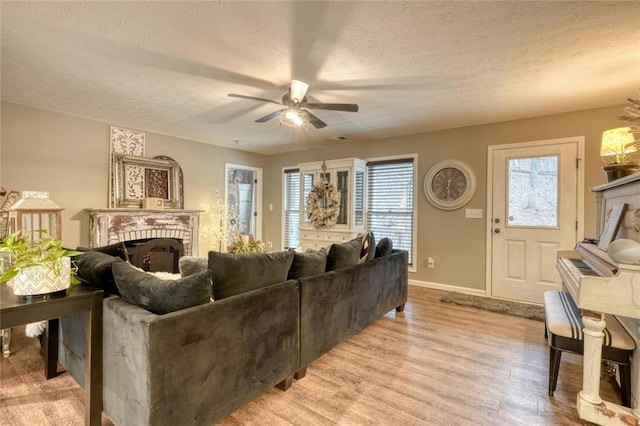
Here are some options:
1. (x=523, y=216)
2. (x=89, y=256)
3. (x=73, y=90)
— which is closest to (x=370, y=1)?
(x=89, y=256)

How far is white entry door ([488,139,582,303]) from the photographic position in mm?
3580

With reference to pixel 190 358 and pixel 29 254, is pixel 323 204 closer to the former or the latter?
pixel 190 358

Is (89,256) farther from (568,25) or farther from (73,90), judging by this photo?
(568,25)

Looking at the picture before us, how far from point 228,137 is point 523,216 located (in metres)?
4.52

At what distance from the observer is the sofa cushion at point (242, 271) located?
5.54ft

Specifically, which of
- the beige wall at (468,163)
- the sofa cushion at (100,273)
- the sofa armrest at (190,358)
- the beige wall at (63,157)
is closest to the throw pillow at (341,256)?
the sofa armrest at (190,358)

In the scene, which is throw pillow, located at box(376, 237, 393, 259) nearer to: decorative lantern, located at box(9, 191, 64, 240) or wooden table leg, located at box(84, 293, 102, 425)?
wooden table leg, located at box(84, 293, 102, 425)

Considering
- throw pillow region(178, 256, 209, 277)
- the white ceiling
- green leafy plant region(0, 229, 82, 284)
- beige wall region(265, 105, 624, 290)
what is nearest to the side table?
green leafy plant region(0, 229, 82, 284)

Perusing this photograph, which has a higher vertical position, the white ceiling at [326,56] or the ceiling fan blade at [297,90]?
the white ceiling at [326,56]

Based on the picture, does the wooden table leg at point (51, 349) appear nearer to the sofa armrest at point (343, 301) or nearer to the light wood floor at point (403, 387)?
the light wood floor at point (403, 387)

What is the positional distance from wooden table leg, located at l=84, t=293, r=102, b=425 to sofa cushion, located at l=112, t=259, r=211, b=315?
0.17 m

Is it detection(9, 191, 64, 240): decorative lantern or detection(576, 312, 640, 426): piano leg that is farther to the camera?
detection(9, 191, 64, 240): decorative lantern

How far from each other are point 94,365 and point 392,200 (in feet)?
14.1

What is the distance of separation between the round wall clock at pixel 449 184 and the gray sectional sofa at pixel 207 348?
2.73 metres
